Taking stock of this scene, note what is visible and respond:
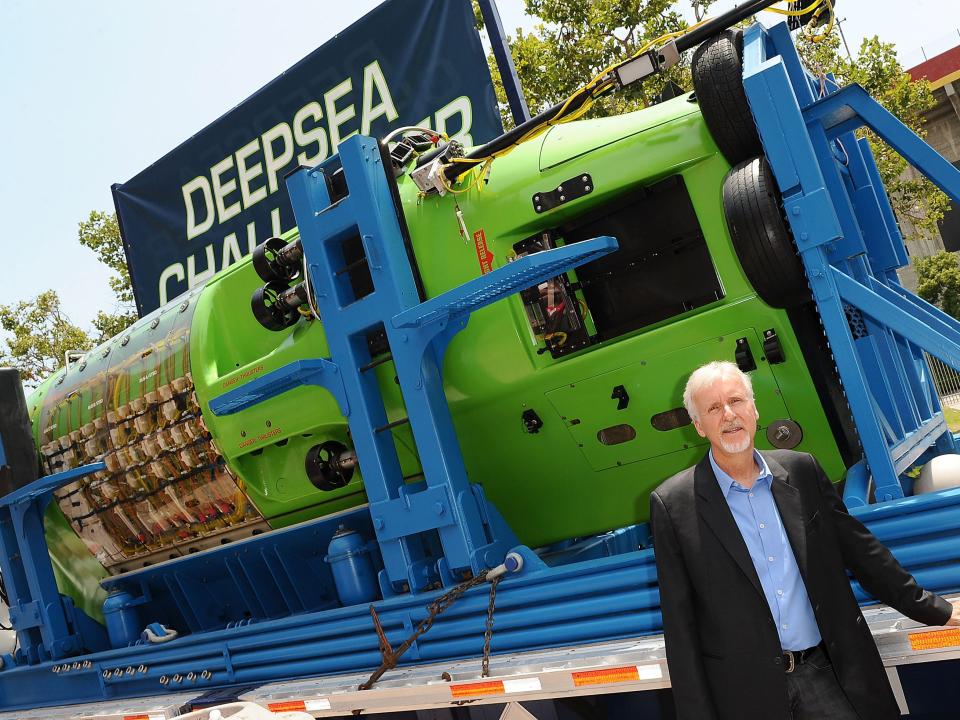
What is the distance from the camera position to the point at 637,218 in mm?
4152

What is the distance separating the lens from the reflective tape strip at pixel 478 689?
374 centimetres

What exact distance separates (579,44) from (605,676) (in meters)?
14.4

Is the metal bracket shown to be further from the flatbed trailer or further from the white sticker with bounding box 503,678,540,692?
the white sticker with bounding box 503,678,540,692

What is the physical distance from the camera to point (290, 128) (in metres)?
8.54

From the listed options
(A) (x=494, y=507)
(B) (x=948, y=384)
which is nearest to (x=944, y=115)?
(B) (x=948, y=384)

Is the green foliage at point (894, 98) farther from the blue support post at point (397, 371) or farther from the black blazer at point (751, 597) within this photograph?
the black blazer at point (751, 597)

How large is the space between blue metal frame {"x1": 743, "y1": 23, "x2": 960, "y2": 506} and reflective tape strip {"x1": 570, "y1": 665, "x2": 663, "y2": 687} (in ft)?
3.12

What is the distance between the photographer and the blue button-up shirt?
2.49 m

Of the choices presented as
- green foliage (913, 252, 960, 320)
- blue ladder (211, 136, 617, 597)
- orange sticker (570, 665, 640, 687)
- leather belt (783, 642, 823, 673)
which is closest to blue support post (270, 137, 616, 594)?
blue ladder (211, 136, 617, 597)

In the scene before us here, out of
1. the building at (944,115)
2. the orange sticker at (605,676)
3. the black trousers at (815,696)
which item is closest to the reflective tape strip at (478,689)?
the orange sticker at (605,676)

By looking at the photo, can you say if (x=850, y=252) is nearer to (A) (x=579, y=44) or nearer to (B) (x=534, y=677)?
(B) (x=534, y=677)

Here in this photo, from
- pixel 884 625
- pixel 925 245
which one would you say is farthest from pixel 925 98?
pixel 884 625

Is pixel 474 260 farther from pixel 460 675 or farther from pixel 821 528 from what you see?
pixel 821 528

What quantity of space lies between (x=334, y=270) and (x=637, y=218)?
5.37ft
